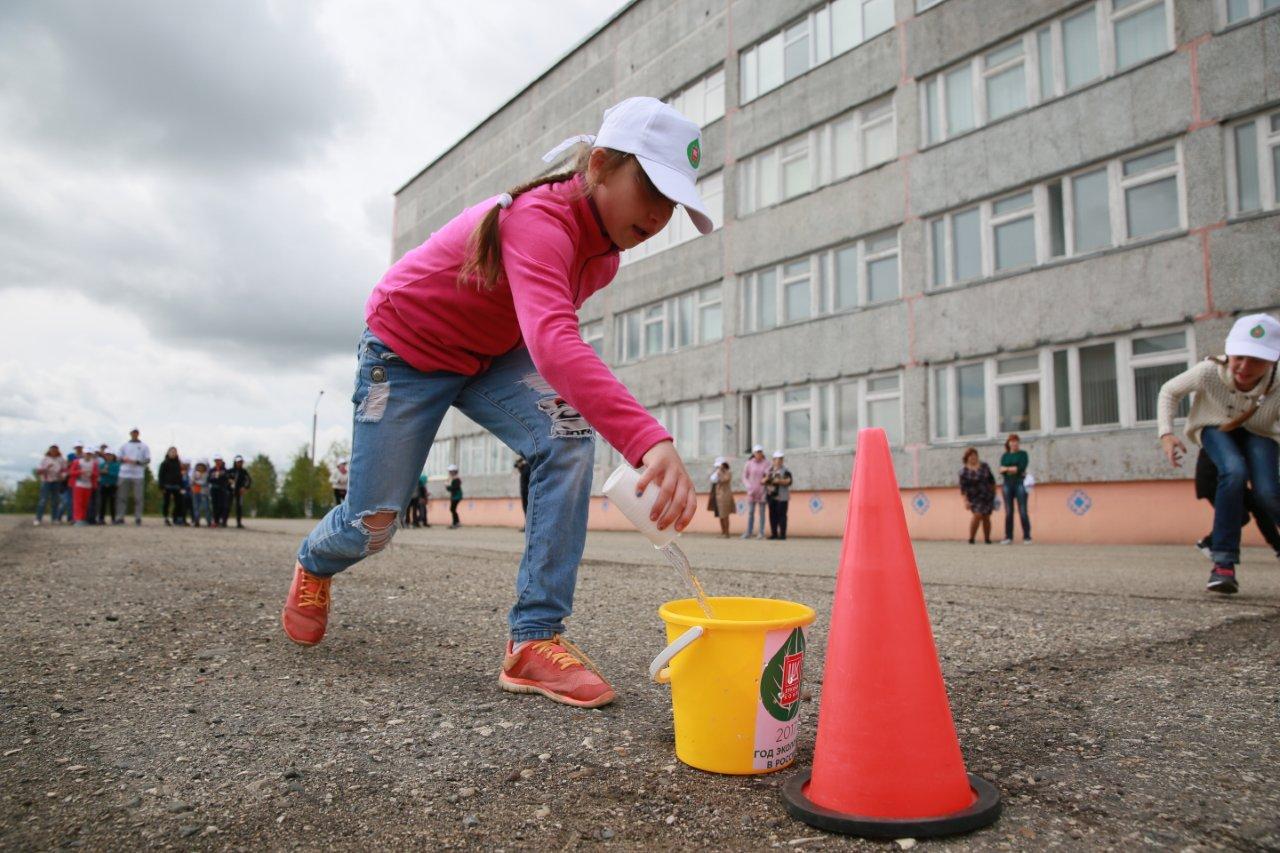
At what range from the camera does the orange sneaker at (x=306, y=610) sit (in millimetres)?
3174

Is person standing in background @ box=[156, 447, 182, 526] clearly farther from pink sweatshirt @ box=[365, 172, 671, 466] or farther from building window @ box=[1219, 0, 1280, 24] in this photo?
→ building window @ box=[1219, 0, 1280, 24]

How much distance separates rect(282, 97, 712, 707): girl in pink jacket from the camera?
216cm

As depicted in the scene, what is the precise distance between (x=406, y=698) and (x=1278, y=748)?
2289 millimetres

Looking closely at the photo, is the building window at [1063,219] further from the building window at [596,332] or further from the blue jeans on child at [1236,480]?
the building window at [596,332]

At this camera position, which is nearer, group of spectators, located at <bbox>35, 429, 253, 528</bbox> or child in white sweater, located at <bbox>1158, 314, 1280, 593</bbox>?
child in white sweater, located at <bbox>1158, 314, 1280, 593</bbox>

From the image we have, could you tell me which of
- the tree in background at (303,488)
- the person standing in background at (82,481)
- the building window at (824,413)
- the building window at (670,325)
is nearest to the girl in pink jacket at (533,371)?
the building window at (824,413)

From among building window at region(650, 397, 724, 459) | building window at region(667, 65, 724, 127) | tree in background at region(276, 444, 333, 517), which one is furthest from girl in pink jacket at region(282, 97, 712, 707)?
tree in background at region(276, 444, 333, 517)

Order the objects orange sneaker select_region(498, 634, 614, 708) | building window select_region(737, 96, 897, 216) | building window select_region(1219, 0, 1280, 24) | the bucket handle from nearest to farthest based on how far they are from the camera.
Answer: the bucket handle → orange sneaker select_region(498, 634, 614, 708) → building window select_region(1219, 0, 1280, 24) → building window select_region(737, 96, 897, 216)

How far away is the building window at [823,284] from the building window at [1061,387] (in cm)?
266

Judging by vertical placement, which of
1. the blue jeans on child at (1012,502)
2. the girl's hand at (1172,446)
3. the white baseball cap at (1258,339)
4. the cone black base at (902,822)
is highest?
the white baseball cap at (1258,339)

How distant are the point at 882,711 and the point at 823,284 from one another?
18.9 metres

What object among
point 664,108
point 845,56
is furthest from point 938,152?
point 664,108

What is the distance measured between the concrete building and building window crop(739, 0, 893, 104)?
0.07m

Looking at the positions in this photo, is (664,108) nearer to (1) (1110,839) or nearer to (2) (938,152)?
(1) (1110,839)
